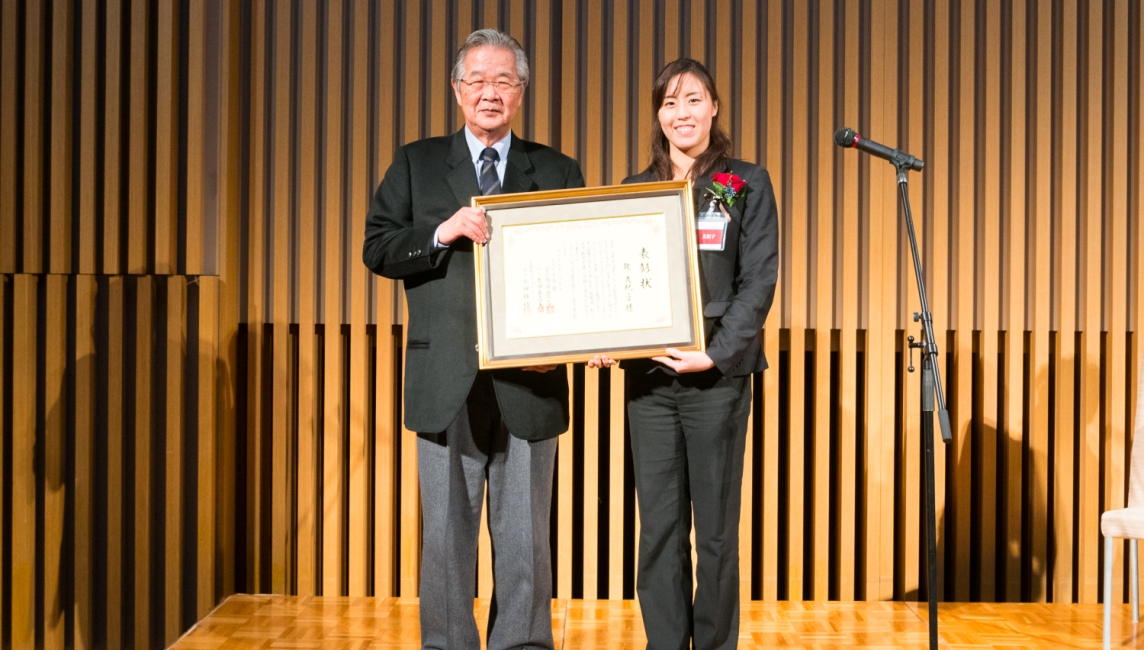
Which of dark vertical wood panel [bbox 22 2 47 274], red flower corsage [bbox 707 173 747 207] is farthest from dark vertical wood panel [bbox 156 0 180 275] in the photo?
red flower corsage [bbox 707 173 747 207]

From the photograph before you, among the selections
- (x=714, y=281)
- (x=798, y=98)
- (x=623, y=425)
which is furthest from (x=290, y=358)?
(x=798, y=98)

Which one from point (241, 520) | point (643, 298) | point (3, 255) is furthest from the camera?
point (241, 520)

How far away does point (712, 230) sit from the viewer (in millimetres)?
2342

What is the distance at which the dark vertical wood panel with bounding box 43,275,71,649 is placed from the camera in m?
3.43

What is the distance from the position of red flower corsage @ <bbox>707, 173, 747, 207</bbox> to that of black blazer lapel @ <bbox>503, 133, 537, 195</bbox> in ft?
1.51

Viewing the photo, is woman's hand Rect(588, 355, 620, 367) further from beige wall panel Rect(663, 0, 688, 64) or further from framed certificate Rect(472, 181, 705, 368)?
beige wall panel Rect(663, 0, 688, 64)

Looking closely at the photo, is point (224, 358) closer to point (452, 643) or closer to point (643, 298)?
point (452, 643)

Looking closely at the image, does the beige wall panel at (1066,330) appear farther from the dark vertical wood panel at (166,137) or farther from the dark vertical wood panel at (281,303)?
the dark vertical wood panel at (166,137)

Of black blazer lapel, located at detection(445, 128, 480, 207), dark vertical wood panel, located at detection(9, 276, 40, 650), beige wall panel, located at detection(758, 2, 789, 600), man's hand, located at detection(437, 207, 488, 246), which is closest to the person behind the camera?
man's hand, located at detection(437, 207, 488, 246)

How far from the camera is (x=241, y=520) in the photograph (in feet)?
12.4

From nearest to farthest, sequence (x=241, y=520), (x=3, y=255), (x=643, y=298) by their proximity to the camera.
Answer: (x=643, y=298), (x=3, y=255), (x=241, y=520)

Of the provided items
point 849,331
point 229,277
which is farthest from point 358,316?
point 849,331

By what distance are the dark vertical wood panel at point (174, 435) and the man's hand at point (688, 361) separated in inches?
83.6

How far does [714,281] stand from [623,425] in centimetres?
140
